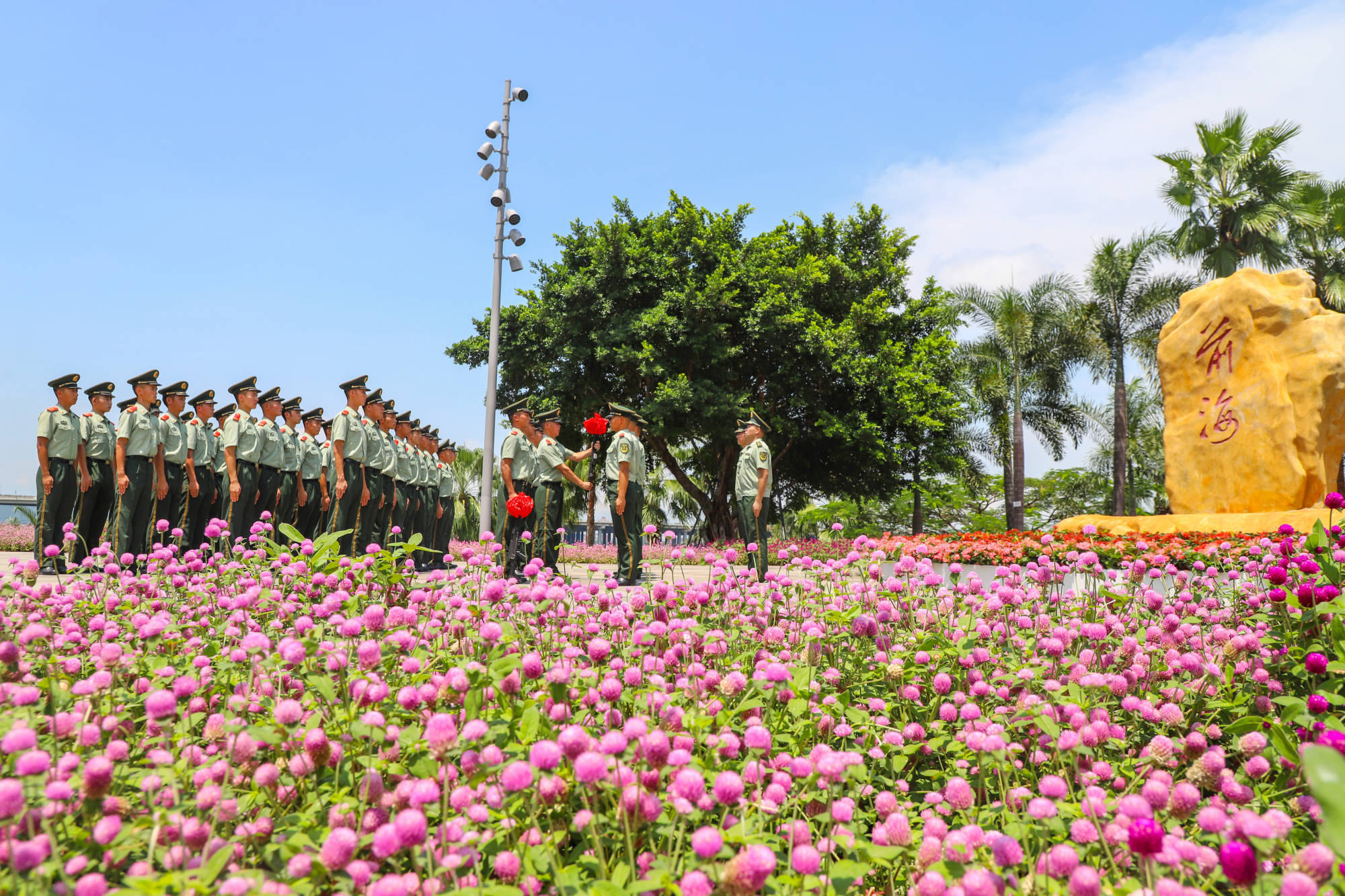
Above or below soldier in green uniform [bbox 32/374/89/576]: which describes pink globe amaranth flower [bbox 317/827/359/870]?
below

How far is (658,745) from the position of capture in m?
1.59

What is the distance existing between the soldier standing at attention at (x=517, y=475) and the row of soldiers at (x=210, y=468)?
0.88m

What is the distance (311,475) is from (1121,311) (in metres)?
26.5

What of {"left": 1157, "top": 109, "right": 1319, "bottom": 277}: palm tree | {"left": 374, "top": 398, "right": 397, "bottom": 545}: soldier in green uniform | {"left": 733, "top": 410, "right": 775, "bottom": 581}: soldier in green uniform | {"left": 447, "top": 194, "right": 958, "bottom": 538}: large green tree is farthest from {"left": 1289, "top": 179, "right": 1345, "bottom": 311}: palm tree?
{"left": 374, "top": 398, "right": 397, "bottom": 545}: soldier in green uniform

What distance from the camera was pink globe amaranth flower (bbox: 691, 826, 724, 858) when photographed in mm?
1282

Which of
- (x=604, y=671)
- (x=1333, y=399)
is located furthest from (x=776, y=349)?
(x=604, y=671)

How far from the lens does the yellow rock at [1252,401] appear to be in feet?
37.6

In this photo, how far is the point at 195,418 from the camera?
1011 centimetres

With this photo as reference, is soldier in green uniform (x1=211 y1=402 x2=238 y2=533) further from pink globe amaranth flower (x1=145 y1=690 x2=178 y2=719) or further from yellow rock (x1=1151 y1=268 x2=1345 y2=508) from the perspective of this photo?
yellow rock (x1=1151 y1=268 x2=1345 y2=508)

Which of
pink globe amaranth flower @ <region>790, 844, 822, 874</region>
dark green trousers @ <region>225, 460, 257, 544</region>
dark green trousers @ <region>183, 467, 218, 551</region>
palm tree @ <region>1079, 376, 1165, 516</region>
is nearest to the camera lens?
pink globe amaranth flower @ <region>790, 844, 822, 874</region>

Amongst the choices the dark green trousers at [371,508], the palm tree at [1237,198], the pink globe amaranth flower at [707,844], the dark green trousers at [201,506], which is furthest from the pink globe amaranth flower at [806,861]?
the palm tree at [1237,198]

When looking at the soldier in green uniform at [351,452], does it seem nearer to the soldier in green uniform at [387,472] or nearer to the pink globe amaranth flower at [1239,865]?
the soldier in green uniform at [387,472]

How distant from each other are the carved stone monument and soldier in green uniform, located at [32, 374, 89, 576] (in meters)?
13.8

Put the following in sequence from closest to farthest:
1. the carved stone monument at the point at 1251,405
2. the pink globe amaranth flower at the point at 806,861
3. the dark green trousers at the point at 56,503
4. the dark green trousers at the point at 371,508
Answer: the pink globe amaranth flower at the point at 806,861, the dark green trousers at the point at 56,503, the dark green trousers at the point at 371,508, the carved stone monument at the point at 1251,405
